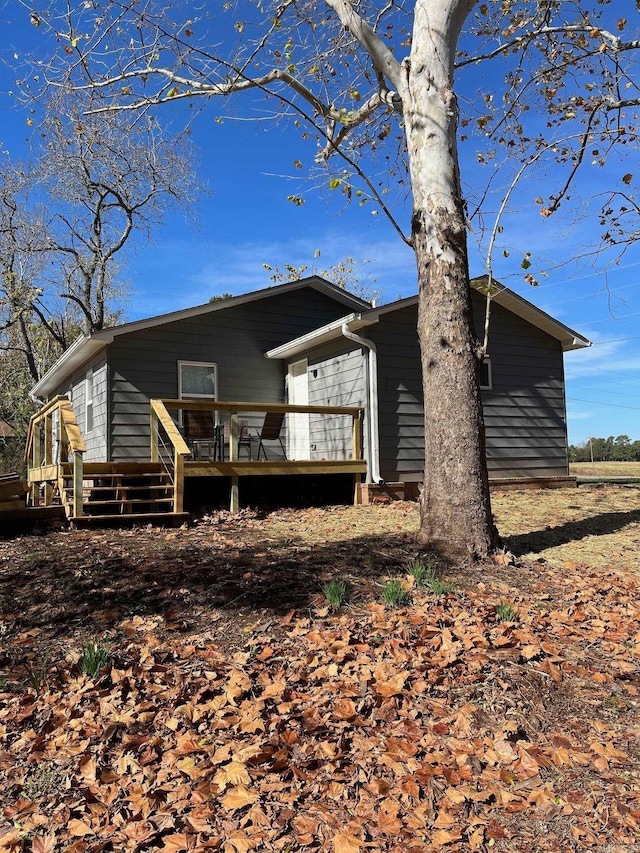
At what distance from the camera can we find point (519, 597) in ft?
14.7

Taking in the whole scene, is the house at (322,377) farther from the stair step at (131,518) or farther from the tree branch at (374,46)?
the tree branch at (374,46)

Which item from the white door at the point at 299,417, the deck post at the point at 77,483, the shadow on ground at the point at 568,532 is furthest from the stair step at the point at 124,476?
the shadow on ground at the point at 568,532

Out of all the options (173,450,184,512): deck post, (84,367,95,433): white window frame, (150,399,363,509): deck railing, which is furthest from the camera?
(84,367,95,433): white window frame

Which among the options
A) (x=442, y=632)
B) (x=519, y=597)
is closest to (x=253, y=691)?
(x=442, y=632)

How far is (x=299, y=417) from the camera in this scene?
1318 cm

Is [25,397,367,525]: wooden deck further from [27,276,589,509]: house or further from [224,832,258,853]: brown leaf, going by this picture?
[224,832,258,853]: brown leaf

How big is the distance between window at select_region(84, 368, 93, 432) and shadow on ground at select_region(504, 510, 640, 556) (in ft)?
32.7

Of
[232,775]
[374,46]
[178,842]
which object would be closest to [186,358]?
[374,46]

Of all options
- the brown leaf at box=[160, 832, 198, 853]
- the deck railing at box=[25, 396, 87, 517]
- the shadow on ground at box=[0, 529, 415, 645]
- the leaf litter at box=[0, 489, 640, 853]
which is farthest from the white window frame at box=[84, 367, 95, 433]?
the brown leaf at box=[160, 832, 198, 853]

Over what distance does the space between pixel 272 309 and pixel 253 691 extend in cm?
1118

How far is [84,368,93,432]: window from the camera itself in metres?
13.4

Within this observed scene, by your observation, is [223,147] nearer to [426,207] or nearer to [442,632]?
[426,207]

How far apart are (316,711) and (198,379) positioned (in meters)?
10.2

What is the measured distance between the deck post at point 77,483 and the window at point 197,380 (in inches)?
192
